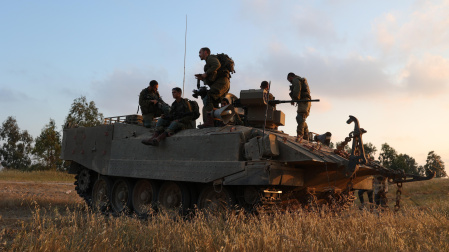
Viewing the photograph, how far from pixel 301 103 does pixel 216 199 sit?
2.98 metres

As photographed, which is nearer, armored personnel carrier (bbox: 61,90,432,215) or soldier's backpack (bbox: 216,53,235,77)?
armored personnel carrier (bbox: 61,90,432,215)

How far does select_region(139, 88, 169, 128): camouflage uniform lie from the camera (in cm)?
1133

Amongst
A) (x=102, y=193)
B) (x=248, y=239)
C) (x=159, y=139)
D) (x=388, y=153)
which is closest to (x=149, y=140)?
(x=159, y=139)

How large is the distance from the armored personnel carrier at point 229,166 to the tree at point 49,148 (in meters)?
29.7

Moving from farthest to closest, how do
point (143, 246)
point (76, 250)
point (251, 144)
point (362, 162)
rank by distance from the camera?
point (251, 144) < point (362, 162) < point (143, 246) < point (76, 250)

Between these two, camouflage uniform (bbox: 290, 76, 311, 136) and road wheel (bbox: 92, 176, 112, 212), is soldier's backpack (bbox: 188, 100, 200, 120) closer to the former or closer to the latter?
camouflage uniform (bbox: 290, 76, 311, 136)

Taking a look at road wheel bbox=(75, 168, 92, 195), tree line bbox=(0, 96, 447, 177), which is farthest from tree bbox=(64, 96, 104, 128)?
road wheel bbox=(75, 168, 92, 195)

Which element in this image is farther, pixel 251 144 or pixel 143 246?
pixel 251 144

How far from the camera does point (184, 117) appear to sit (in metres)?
9.98

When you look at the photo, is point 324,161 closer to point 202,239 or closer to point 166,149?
point 202,239

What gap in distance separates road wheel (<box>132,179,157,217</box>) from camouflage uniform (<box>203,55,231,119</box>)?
2.27m

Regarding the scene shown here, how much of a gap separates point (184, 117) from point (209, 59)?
1477mm

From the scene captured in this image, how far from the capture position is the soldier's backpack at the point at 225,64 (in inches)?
381

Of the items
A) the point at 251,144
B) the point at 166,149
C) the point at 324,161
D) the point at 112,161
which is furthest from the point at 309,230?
the point at 112,161
